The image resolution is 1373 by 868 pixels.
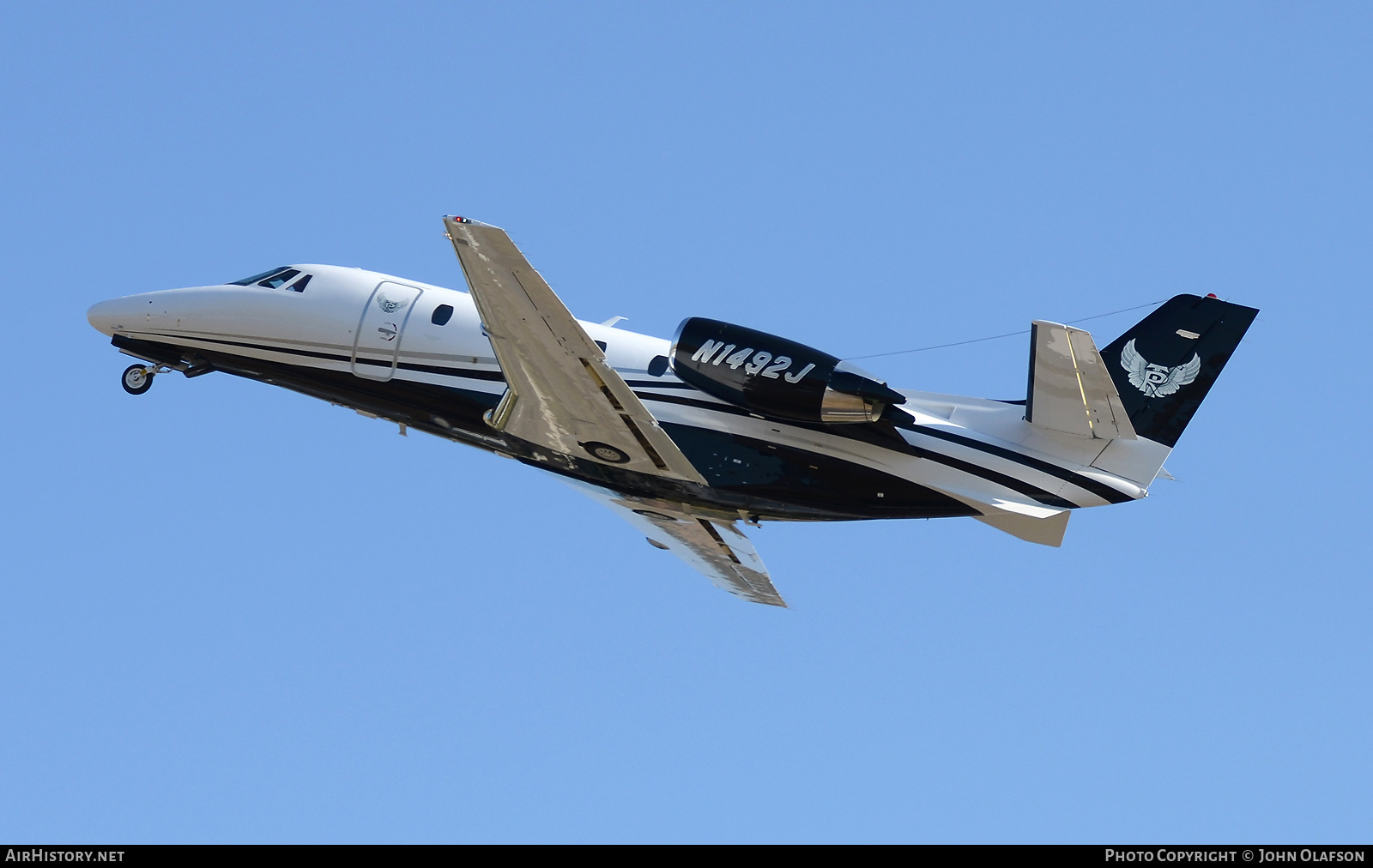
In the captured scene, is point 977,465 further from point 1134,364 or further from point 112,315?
point 112,315

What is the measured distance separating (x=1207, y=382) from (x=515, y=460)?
9682 mm

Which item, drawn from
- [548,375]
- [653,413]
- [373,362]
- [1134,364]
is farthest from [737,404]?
[373,362]

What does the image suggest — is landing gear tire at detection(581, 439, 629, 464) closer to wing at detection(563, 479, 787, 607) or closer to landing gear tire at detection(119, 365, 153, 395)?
wing at detection(563, 479, 787, 607)

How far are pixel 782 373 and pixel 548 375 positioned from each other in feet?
9.66

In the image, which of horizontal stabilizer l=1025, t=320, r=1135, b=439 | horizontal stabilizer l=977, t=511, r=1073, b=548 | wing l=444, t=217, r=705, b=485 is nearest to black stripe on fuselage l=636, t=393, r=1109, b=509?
horizontal stabilizer l=977, t=511, r=1073, b=548

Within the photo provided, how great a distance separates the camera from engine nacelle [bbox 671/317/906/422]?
18.0 metres

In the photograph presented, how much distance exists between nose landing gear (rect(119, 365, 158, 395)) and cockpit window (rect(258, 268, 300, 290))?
8.04 ft

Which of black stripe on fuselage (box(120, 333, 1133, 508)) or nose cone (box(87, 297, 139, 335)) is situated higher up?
nose cone (box(87, 297, 139, 335))

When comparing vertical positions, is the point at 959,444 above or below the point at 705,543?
above

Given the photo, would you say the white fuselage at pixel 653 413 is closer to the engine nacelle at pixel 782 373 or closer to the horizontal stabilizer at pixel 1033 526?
the horizontal stabilizer at pixel 1033 526

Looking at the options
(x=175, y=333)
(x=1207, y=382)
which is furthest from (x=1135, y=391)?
(x=175, y=333)

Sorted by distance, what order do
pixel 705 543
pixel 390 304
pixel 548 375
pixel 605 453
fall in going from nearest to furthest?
pixel 548 375, pixel 605 453, pixel 390 304, pixel 705 543

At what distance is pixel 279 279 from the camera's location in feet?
74.2

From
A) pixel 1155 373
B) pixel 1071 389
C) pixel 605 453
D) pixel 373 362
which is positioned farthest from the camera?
pixel 373 362
